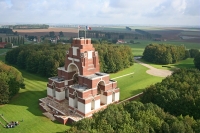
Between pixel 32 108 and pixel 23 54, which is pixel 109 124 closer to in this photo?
pixel 32 108

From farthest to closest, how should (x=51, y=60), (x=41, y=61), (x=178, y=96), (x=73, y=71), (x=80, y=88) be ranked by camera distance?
(x=41, y=61) < (x=51, y=60) < (x=73, y=71) < (x=80, y=88) < (x=178, y=96)

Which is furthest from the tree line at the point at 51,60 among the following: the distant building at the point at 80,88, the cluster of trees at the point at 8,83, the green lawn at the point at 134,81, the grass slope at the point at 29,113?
the distant building at the point at 80,88

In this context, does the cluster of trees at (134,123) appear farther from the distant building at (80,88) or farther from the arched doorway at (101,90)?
the arched doorway at (101,90)

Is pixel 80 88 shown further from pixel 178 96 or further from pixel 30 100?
pixel 178 96

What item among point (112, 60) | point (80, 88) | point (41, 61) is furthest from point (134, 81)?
point (41, 61)

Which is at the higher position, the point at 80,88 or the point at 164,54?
the point at 164,54
